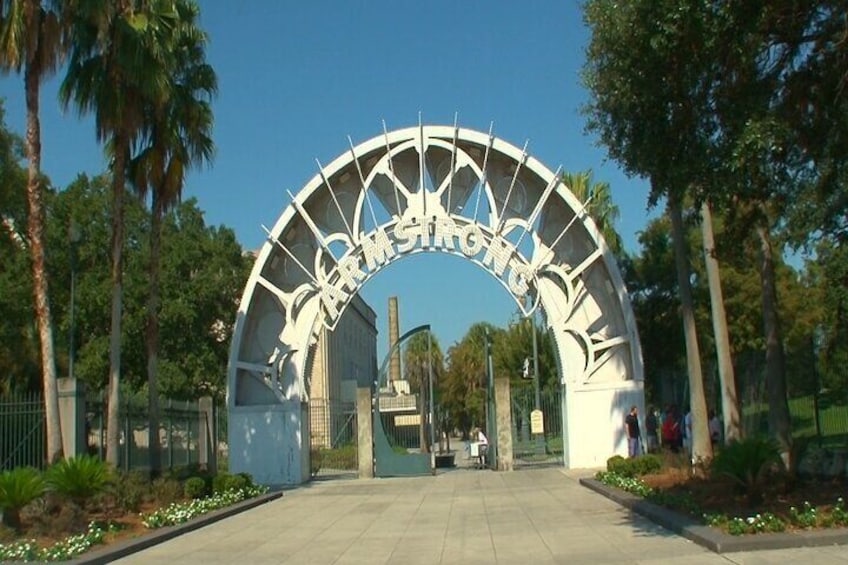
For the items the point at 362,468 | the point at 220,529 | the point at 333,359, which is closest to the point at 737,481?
the point at 220,529

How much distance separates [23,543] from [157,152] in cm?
1258

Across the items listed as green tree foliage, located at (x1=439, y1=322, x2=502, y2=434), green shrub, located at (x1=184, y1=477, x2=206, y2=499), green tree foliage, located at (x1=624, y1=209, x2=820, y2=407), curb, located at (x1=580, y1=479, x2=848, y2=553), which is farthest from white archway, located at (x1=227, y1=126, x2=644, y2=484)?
green tree foliage, located at (x1=439, y1=322, x2=502, y2=434)

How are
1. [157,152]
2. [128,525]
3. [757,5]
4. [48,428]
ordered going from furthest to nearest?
1. [157,152]
2. [48,428]
3. [128,525]
4. [757,5]

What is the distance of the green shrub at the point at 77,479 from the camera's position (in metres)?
19.7

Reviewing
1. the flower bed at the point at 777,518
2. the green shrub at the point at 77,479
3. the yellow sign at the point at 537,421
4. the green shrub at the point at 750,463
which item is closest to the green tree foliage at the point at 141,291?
the yellow sign at the point at 537,421

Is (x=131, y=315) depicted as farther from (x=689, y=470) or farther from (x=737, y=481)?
(x=737, y=481)

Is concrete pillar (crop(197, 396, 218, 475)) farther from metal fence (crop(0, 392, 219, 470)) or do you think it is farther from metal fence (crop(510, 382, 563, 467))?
metal fence (crop(510, 382, 563, 467))

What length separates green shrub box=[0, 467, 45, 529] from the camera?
18.1 m

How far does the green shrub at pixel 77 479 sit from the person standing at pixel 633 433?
56.4 ft

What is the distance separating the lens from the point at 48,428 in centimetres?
2177

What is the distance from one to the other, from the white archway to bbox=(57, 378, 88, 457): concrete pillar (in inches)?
405

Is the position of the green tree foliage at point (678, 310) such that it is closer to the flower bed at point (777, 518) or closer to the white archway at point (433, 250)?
the white archway at point (433, 250)

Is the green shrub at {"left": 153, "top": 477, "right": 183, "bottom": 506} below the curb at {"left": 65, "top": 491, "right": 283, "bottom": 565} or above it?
above

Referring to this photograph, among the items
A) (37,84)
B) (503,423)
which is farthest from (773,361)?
(37,84)
